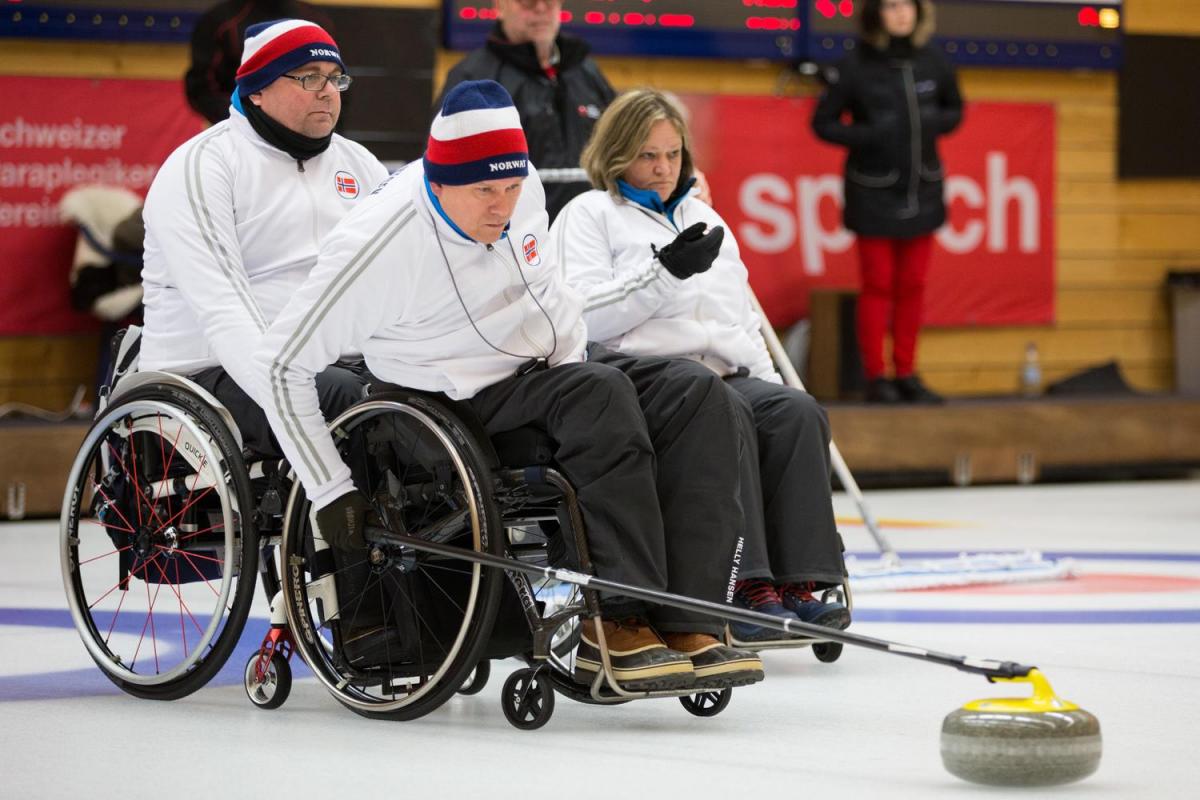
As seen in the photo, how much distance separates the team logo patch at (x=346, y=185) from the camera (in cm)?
301

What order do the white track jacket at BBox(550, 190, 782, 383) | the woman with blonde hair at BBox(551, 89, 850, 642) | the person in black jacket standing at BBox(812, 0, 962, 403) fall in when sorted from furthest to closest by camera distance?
the person in black jacket standing at BBox(812, 0, 962, 403), the white track jacket at BBox(550, 190, 782, 383), the woman with blonde hair at BBox(551, 89, 850, 642)

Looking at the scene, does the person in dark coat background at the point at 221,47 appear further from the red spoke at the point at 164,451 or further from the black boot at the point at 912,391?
the black boot at the point at 912,391

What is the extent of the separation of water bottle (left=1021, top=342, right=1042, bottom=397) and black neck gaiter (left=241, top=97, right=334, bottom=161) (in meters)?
4.92

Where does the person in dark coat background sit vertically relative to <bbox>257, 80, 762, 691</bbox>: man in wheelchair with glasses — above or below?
above

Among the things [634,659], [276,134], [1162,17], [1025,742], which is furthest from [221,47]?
[1162,17]

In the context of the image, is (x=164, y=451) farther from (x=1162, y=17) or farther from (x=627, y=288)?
(x=1162, y=17)

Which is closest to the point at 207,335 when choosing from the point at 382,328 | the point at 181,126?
the point at 382,328

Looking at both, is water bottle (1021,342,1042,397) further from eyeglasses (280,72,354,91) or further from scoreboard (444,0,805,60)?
eyeglasses (280,72,354,91)

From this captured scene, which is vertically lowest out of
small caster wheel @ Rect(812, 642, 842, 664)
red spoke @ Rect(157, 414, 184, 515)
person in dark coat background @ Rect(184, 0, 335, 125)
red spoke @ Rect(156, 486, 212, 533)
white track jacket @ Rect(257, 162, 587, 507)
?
small caster wheel @ Rect(812, 642, 842, 664)

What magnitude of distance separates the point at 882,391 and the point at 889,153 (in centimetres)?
85

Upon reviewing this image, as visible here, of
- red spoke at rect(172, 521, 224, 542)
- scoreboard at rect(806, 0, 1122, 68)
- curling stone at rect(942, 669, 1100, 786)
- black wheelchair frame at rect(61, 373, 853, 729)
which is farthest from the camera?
scoreboard at rect(806, 0, 1122, 68)

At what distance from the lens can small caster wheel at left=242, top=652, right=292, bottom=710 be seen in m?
2.73

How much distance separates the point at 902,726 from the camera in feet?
8.43

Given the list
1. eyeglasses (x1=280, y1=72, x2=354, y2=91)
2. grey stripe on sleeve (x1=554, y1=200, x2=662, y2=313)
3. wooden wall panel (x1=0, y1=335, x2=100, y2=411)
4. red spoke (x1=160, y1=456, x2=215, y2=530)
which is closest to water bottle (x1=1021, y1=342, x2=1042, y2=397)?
wooden wall panel (x1=0, y1=335, x2=100, y2=411)
